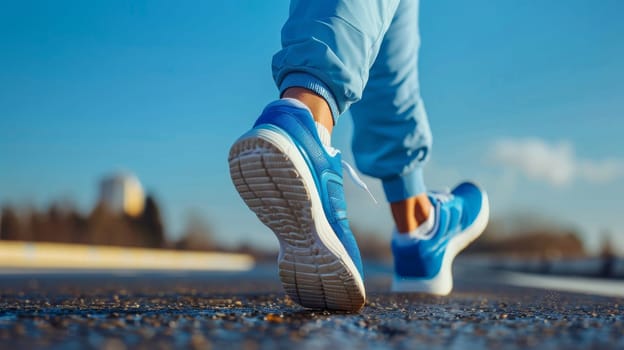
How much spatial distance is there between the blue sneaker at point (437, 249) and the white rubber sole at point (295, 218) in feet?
3.44

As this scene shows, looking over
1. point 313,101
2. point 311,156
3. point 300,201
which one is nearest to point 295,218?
point 300,201

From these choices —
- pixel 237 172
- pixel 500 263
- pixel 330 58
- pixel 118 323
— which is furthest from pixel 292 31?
pixel 500 263

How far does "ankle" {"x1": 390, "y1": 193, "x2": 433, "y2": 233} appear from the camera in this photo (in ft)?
8.41

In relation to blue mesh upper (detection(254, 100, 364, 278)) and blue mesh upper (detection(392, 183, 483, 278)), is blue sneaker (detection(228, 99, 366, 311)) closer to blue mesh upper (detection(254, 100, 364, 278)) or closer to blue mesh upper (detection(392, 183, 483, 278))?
blue mesh upper (detection(254, 100, 364, 278))

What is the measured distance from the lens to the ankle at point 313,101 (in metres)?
1.61

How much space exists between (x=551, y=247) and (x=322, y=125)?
58.0m

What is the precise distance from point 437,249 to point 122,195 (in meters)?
64.5

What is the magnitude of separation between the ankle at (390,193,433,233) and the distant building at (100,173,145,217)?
193 feet

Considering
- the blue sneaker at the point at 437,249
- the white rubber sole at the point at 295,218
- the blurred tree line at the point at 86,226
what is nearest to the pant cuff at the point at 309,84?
the white rubber sole at the point at 295,218

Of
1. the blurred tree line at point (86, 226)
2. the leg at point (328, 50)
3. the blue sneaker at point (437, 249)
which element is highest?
the blurred tree line at point (86, 226)

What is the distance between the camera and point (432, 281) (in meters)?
2.62

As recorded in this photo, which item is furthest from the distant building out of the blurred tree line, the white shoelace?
the white shoelace

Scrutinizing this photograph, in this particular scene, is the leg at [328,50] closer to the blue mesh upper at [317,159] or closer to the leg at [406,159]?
the blue mesh upper at [317,159]

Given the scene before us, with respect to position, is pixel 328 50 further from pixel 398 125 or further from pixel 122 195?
pixel 122 195
